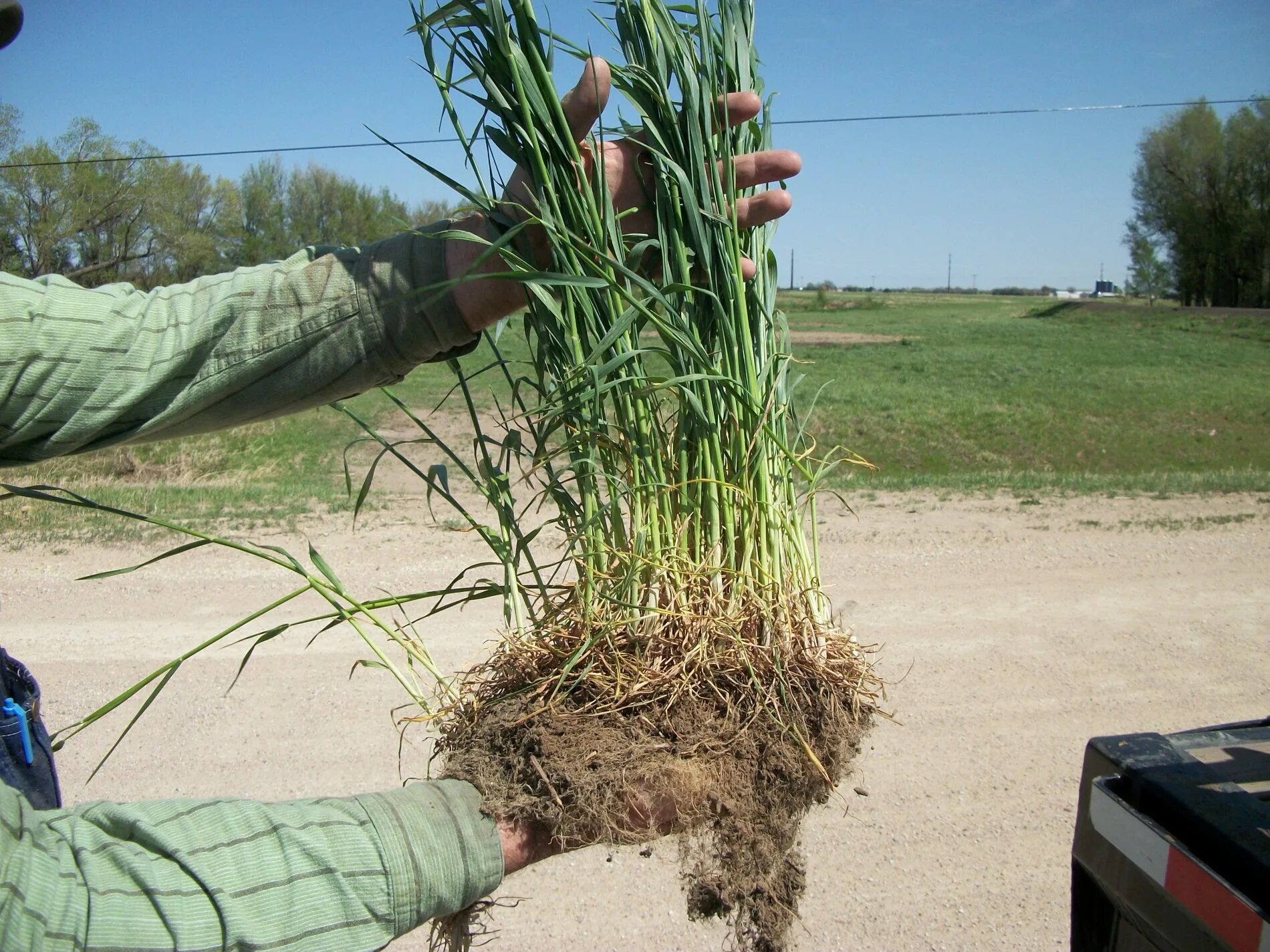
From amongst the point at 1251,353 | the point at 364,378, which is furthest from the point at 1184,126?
the point at 364,378

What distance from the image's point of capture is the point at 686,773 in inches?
61.2

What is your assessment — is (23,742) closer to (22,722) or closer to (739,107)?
(22,722)

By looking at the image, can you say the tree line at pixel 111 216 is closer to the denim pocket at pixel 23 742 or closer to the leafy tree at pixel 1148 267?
the denim pocket at pixel 23 742

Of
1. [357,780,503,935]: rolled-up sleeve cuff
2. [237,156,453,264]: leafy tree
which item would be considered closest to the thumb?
[357,780,503,935]: rolled-up sleeve cuff

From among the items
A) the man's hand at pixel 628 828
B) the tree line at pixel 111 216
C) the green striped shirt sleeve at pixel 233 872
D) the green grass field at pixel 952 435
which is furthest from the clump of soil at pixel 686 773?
the tree line at pixel 111 216

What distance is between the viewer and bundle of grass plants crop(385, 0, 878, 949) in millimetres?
1571

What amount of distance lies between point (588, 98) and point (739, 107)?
294mm

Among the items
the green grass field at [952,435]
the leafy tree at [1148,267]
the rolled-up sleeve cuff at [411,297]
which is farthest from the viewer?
the leafy tree at [1148,267]

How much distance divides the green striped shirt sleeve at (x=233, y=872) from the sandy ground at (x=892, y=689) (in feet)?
1.89

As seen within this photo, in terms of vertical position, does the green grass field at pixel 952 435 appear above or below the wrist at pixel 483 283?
below

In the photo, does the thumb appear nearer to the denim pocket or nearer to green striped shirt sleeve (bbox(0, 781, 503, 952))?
green striped shirt sleeve (bbox(0, 781, 503, 952))

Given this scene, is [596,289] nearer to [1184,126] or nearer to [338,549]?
[338,549]

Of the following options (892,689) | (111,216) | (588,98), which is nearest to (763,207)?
(588,98)

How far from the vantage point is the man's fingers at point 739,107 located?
1.74 meters
